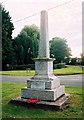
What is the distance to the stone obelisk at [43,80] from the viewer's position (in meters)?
8.00

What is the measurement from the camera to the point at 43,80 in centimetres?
834

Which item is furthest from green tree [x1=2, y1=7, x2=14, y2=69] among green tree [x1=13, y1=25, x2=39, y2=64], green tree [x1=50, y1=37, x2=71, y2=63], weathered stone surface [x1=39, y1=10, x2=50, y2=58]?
weathered stone surface [x1=39, y1=10, x2=50, y2=58]

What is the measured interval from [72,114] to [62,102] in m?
1.14

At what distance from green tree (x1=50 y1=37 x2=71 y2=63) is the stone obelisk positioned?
128 ft

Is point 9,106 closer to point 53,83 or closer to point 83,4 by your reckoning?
point 53,83

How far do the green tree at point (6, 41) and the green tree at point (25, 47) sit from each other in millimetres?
3136

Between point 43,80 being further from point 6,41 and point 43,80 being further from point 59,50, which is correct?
point 59,50

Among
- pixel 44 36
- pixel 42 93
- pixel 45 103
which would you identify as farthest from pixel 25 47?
pixel 45 103

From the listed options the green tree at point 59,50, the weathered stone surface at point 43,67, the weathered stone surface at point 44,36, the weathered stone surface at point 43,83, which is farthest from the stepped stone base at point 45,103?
the green tree at point 59,50

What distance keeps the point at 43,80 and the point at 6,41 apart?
2883cm

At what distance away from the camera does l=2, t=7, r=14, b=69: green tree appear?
35.9 metres

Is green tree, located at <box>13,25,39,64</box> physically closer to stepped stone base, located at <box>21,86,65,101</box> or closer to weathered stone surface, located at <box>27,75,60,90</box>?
weathered stone surface, located at <box>27,75,60,90</box>

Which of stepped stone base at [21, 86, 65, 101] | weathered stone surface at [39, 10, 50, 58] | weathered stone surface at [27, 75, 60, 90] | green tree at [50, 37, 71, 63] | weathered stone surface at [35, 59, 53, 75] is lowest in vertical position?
stepped stone base at [21, 86, 65, 101]

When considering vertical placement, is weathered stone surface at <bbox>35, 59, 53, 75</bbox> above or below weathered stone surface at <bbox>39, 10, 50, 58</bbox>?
below
